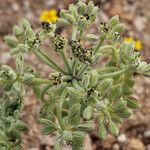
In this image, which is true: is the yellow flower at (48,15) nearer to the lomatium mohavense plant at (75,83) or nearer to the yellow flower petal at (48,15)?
the yellow flower petal at (48,15)

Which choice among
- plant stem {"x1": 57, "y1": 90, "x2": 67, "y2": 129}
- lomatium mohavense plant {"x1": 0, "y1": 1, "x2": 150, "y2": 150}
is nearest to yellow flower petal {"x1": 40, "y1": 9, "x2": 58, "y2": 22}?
lomatium mohavense plant {"x1": 0, "y1": 1, "x2": 150, "y2": 150}

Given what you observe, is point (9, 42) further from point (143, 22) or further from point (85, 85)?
point (143, 22)

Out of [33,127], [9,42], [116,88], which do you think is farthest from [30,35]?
[33,127]

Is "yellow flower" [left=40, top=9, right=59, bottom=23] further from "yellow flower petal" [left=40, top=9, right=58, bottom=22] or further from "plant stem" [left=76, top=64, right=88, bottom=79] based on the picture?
"plant stem" [left=76, top=64, right=88, bottom=79]

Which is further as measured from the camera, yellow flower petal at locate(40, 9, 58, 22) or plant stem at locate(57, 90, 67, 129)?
yellow flower petal at locate(40, 9, 58, 22)

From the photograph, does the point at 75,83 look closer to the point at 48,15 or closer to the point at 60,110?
the point at 60,110

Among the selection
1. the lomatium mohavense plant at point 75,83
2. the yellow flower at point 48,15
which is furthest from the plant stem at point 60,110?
the yellow flower at point 48,15

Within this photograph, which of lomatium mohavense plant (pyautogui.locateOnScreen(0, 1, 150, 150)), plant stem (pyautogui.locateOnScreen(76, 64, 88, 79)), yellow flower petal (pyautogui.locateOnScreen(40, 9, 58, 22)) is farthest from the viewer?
yellow flower petal (pyautogui.locateOnScreen(40, 9, 58, 22))

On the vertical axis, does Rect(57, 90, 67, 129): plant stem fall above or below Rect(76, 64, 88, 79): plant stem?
below

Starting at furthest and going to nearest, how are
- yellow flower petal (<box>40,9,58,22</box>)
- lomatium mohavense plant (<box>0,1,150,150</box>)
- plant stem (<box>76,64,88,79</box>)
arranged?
1. yellow flower petal (<box>40,9,58,22</box>)
2. plant stem (<box>76,64,88,79</box>)
3. lomatium mohavense plant (<box>0,1,150,150</box>)
